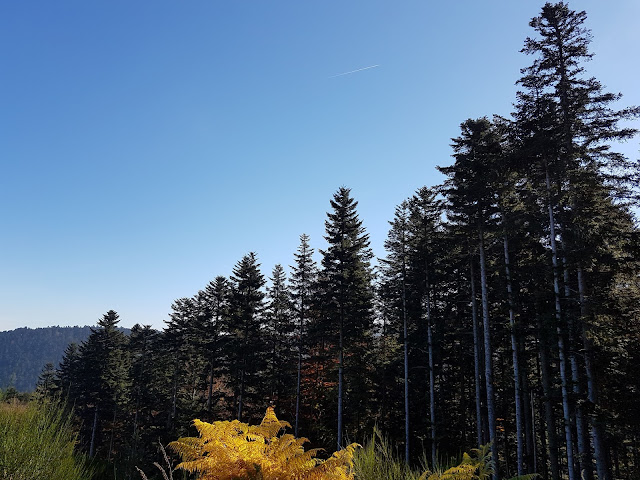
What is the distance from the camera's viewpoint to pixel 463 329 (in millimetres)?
21469

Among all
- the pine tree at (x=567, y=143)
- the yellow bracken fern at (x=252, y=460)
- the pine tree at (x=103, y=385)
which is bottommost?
the pine tree at (x=103, y=385)

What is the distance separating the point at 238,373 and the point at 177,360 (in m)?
10.6

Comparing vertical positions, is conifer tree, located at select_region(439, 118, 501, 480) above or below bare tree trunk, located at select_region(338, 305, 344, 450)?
above

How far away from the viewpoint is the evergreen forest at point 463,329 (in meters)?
12.7

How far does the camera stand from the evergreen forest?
499 inches

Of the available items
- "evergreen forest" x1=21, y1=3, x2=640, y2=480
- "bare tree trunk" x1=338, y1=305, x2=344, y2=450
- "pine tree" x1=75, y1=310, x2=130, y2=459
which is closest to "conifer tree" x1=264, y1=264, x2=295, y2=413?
"evergreen forest" x1=21, y1=3, x2=640, y2=480

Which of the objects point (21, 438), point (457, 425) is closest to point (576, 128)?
point (21, 438)

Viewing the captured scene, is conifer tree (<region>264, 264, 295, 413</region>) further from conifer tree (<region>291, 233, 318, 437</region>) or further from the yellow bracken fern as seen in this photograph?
the yellow bracken fern

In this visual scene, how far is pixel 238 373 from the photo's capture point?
98.1 ft

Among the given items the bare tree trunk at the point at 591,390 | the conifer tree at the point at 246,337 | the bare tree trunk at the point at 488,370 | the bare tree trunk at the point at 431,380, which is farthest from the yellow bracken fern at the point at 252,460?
the conifer tree at the point at 246,337

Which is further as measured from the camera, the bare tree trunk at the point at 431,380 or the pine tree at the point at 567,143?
the bare tree trunk at the point at 431,380

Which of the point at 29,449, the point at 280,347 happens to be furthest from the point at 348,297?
the point at 29,449

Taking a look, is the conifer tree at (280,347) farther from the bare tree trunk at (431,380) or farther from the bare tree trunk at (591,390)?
the bare tree trunk at (591,390)

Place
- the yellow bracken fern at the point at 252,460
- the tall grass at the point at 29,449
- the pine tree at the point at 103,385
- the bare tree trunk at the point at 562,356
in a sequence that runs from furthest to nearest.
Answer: the pine tree at the point at 103,385 < the bare tree trunk at the point at 562,356 < the tall grass at the point at 29,449 < the yellow bracken fern at the point at 252,460
